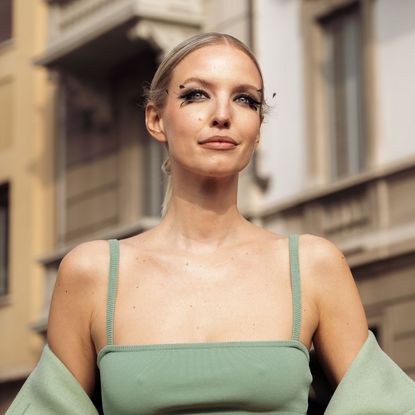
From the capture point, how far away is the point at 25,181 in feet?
73.5

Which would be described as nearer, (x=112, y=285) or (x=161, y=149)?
(x=112, y=285)

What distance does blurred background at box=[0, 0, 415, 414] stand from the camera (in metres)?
16.2

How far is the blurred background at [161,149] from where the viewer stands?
639 inches

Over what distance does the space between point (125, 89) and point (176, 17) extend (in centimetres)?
196

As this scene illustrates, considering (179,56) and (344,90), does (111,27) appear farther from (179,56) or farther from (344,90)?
(179,56)

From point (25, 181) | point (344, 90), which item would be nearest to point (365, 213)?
point (344, 90)

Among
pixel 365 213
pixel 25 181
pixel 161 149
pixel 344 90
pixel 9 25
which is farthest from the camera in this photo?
pixel 9 25

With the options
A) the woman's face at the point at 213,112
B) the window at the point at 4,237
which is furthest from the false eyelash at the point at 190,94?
the window at the point at 4,237

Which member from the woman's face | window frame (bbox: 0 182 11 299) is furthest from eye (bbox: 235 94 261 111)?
window frame (bbox: 0 182 11 299)

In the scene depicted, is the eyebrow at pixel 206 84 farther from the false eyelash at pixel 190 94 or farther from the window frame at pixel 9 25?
the window frame at pixel 9 25

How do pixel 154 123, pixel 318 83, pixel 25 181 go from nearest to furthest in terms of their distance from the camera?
pixel 154 123 < pixel 318 83 < pixel 25 181

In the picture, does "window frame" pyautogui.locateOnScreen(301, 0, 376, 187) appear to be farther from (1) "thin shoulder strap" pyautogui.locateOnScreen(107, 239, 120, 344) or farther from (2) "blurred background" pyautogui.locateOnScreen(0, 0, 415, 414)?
(1) "thin shoulder strap" pyautogui.locateOnScreen(107, 239, 120, 344)

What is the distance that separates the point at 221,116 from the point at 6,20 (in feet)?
66.4

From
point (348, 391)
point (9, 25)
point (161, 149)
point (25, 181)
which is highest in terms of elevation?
point (9, 25)
